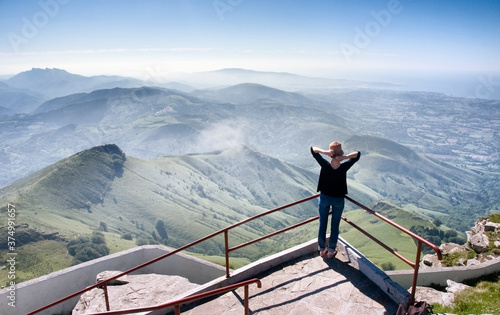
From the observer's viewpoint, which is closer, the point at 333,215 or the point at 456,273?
the point at 333,215

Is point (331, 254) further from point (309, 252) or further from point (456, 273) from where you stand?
point (456, 273)

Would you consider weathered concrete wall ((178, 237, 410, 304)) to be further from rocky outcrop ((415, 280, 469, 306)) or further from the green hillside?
the green hillside

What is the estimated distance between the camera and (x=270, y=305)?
19.6 feet

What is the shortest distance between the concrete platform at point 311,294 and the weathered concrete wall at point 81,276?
500 centimetres

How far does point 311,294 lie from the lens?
6137 millimetres

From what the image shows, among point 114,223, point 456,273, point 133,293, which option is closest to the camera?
point 133,293

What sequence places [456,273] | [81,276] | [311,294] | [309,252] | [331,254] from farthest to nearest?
[456,273], [81,276], [309,252], [331,254], [311,294]

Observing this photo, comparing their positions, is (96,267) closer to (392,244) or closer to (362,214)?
(392,244)

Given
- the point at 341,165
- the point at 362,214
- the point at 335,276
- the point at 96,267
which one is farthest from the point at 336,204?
the point at 362,214

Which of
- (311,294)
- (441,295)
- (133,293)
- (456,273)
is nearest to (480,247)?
(456,273)

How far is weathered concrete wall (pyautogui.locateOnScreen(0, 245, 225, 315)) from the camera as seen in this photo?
8828mm

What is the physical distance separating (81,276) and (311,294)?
24.6 ft

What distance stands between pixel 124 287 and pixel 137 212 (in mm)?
180202

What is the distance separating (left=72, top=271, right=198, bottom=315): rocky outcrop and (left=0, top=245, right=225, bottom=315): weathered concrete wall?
0.76 m
